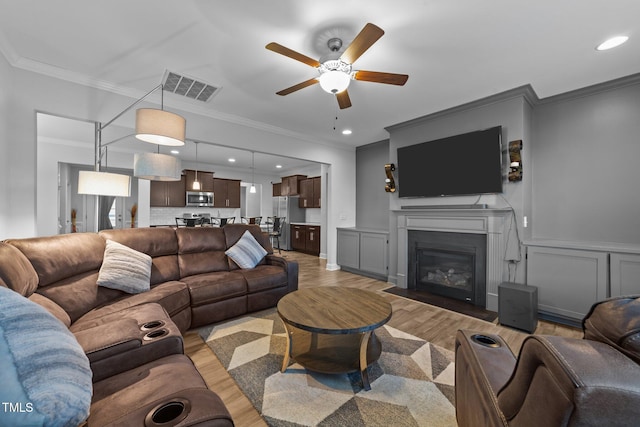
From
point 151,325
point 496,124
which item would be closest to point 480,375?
point 151,325

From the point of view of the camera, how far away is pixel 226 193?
8.09 meters

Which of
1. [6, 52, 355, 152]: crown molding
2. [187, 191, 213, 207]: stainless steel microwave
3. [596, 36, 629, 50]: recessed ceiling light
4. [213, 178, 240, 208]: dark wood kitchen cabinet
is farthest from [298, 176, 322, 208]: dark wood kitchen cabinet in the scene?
[596, 36, 629, 50]: recessed ceiling light

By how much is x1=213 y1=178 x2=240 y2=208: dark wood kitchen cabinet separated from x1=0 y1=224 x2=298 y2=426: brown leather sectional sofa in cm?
463

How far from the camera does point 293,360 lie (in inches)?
77.7

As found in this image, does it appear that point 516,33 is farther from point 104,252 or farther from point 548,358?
point 104,252

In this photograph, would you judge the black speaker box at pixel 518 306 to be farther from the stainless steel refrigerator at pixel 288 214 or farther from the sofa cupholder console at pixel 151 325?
the stainless steel refrigerator at pixel 288 214

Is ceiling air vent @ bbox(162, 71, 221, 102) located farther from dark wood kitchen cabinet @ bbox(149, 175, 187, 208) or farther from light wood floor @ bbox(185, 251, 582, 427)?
dark wood kitchen cabinet @ bbox(149, 175, 187, 208)

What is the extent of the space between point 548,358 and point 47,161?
7650 millimetres

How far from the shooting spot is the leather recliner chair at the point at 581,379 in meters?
0.45

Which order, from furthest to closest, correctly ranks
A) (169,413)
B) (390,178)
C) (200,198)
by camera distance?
(200,198), (390,178), (169,413)

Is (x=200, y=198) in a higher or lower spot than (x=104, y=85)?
lower

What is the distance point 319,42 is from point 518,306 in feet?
Answer: 10.8

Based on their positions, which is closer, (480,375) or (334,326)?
(480,375)

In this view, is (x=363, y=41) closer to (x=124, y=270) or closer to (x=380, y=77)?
(x=380, y=77)
